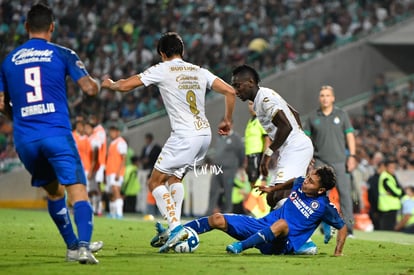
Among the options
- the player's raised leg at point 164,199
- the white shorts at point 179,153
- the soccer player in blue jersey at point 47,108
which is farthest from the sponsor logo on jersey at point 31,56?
the player's raised leg at point 164,199

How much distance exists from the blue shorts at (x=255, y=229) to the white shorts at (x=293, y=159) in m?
0.83

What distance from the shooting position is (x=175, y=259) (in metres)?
11.8

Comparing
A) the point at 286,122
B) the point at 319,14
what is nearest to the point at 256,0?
the point at 319,14

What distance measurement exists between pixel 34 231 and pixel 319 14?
2173 centimetres

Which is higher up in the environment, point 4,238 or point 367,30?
point 367,30

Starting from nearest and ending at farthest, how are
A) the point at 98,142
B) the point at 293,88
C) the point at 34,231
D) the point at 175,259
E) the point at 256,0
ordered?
1. the point at 175,259
2. the point at 34,231
3. the point at 98,142
4. the point at 293,88
5. the point at 256,0

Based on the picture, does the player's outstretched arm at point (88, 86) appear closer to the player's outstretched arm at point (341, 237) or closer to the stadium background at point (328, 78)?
the player's outstretched arm at point (341, 237)

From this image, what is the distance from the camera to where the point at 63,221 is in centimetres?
1125

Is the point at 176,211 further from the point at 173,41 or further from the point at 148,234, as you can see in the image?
the point at 148,234

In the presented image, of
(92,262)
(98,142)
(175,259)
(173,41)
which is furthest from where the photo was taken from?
(98,142)

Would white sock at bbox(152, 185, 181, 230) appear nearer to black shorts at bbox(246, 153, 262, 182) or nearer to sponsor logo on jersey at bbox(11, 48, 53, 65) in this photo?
sponsor logo on jersey at bbox(11, 48, 53, 65)

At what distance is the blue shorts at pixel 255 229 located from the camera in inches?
503

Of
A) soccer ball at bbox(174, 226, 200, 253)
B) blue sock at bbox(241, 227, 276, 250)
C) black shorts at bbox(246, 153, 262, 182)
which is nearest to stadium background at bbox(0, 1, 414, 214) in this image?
black shorts at bbox(246, 153, 262, 182)

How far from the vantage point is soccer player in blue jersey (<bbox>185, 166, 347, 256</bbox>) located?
12461 mm
